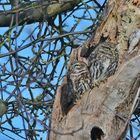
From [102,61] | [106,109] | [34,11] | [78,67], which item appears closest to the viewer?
[106,109]

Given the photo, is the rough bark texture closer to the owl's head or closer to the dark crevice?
the dark crevice

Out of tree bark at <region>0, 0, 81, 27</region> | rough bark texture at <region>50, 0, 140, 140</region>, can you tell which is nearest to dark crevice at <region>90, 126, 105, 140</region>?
rough bark texture at <region>50, 0, 140, 140</region>

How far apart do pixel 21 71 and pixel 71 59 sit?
12.6 inches

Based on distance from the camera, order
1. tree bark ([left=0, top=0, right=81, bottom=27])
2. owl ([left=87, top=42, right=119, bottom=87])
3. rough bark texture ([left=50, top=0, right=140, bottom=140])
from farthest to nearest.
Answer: tree bark ([left=0, top=0, right=81, bottom=27])
owl ([left=87, top=42, right=119, bottom=87])
rough bark texture ([left=50, top=0, right=140, bottom=140])

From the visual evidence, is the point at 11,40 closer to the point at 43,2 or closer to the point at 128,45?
the point at 43,2

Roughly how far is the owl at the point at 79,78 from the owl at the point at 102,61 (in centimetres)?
3

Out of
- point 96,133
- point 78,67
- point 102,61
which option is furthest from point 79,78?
point 96,133

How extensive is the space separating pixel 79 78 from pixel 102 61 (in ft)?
0.69

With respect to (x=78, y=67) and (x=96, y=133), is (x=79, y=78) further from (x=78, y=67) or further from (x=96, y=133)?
(x=96, y=133)

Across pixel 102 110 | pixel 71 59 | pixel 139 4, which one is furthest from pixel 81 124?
pixel 139 4

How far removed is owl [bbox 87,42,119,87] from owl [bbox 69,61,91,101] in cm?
3

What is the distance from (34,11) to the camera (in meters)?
4.11

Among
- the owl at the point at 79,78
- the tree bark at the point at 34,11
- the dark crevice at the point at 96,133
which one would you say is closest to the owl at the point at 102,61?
the owl at the point at 79,78

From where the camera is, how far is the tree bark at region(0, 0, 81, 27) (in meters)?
3.82
